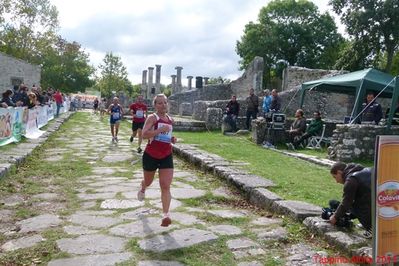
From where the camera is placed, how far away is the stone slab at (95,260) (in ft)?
11.2

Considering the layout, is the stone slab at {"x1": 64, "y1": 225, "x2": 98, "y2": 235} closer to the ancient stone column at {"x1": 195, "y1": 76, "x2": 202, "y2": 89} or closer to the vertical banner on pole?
the vertical banner on pole

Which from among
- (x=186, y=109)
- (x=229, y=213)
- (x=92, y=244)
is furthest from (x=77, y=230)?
(x=186, y=109)

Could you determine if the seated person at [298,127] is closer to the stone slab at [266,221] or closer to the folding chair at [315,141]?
the folding chair at [315,141]

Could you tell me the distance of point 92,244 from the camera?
12.7 feet

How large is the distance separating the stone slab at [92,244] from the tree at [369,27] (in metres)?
29.0

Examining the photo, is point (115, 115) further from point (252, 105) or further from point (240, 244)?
point (240, 244)

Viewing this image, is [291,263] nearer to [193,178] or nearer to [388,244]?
[388,244]

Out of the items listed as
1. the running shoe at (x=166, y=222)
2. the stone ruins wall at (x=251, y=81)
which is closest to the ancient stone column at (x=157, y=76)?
the stone ruins wall at (x=251, y=81)

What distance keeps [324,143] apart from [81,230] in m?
10.4

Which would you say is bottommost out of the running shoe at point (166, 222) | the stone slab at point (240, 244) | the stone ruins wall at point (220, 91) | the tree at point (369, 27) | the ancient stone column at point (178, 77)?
the stone slab at point (240, 244)

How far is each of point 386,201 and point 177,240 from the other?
6.16 feet

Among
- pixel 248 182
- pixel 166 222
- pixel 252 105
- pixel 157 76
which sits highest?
pixel 157 76

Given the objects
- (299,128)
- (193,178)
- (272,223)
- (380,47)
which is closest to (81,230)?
(272,223)

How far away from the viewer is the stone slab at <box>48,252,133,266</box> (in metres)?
3.42
